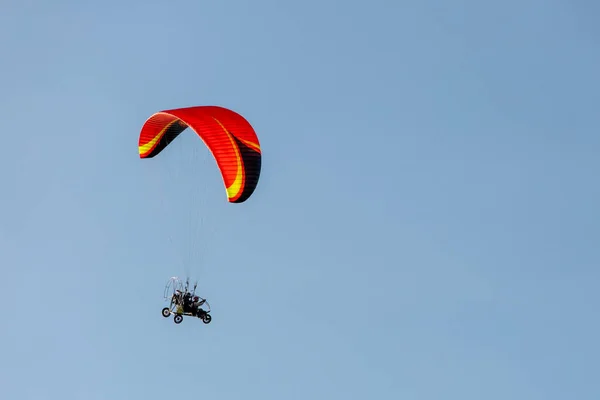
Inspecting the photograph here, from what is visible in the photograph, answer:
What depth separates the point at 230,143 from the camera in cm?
9031

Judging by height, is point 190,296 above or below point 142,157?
below

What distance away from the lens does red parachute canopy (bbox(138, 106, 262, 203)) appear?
89.4 meters

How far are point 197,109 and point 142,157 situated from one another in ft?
11.4

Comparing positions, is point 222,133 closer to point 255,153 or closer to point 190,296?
point 255,153

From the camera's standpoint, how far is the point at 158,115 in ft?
303

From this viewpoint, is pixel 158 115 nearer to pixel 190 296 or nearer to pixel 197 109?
A: pixel 197 109

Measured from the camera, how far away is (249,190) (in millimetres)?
89375

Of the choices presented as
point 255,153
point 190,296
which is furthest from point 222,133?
point 190,296

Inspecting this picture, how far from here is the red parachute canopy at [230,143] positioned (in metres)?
89.4

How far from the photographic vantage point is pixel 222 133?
9050 cm

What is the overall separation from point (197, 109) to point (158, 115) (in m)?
1.99

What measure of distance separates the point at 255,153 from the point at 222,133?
169 centimetres

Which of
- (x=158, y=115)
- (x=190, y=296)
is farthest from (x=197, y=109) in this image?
(x=190, y=296)

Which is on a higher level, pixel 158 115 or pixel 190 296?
pixel 158 115
